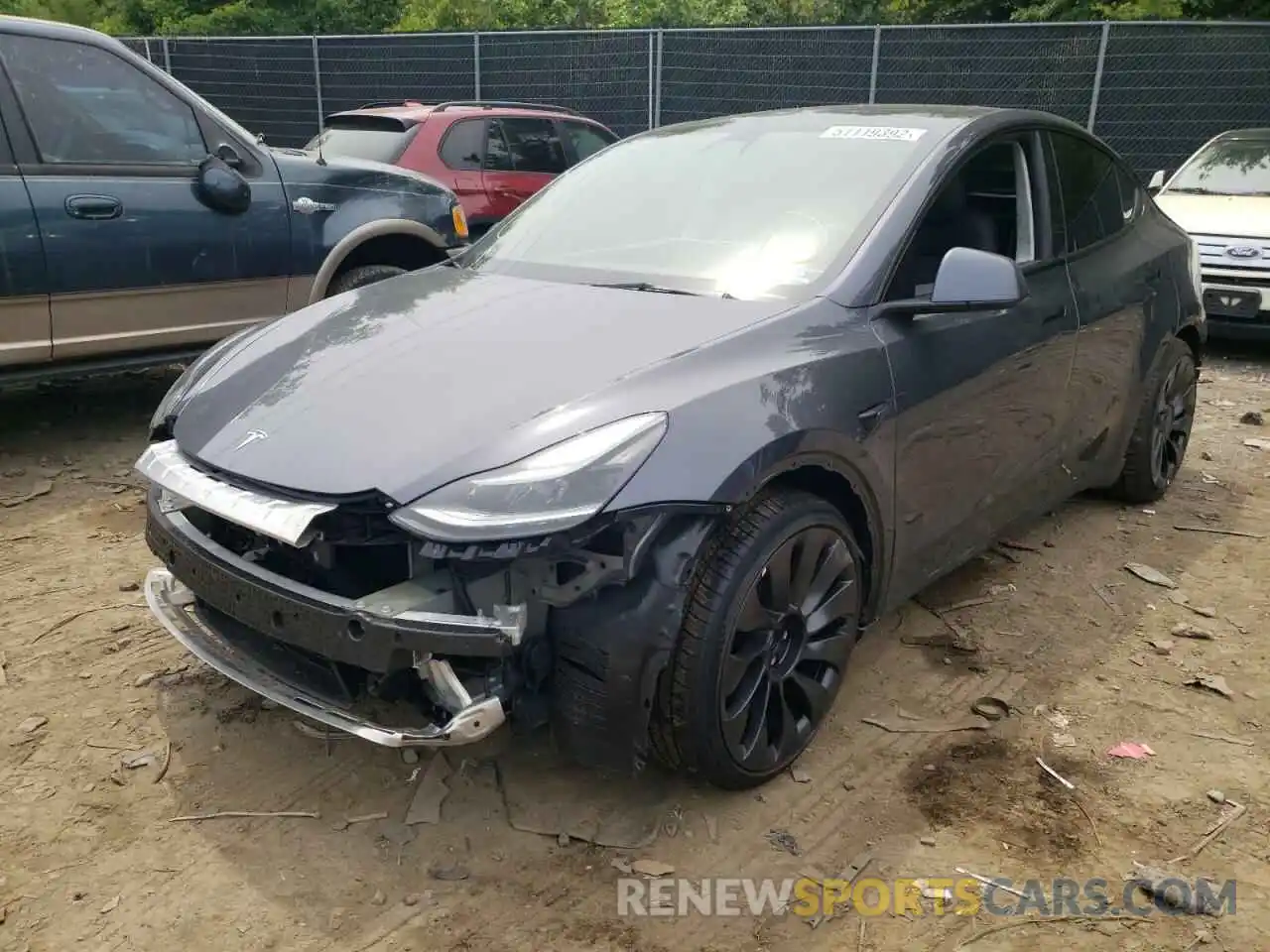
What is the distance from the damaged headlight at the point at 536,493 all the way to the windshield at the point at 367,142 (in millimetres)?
6528

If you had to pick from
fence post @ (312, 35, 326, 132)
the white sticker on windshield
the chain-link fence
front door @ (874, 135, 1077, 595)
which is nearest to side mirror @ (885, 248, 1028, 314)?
front door @ (874, 135, 1077, 595)

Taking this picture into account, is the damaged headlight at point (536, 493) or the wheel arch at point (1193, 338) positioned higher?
the damaged headlight at point (536, 493)

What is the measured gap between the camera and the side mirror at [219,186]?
529 centimetres

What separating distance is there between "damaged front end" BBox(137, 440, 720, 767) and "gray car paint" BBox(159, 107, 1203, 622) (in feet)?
0.34

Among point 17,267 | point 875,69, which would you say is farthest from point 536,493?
point 875,69

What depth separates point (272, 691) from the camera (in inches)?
101

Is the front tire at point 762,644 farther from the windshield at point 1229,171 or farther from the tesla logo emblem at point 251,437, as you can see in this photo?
the windshield at point 1229,171

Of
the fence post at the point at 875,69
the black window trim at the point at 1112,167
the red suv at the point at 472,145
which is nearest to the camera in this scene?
the black window trim at the point at 1112,167

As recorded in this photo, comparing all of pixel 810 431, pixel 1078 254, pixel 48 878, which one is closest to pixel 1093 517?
pixel 1078 254

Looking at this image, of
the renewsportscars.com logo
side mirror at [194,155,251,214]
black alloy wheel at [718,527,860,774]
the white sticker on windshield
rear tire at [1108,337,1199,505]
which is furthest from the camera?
side mirror at [194,155,251,214]

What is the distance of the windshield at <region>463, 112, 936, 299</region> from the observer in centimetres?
317

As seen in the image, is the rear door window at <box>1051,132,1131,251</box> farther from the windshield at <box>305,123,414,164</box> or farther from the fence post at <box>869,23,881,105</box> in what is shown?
the fence post at <box>869,23,881,105</box>

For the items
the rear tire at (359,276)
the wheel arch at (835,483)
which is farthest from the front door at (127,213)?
the wheel arch at (835,483)

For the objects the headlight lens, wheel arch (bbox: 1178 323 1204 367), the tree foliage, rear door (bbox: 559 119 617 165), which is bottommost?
wheel arch (bbox: 1178 323 1204 367)
